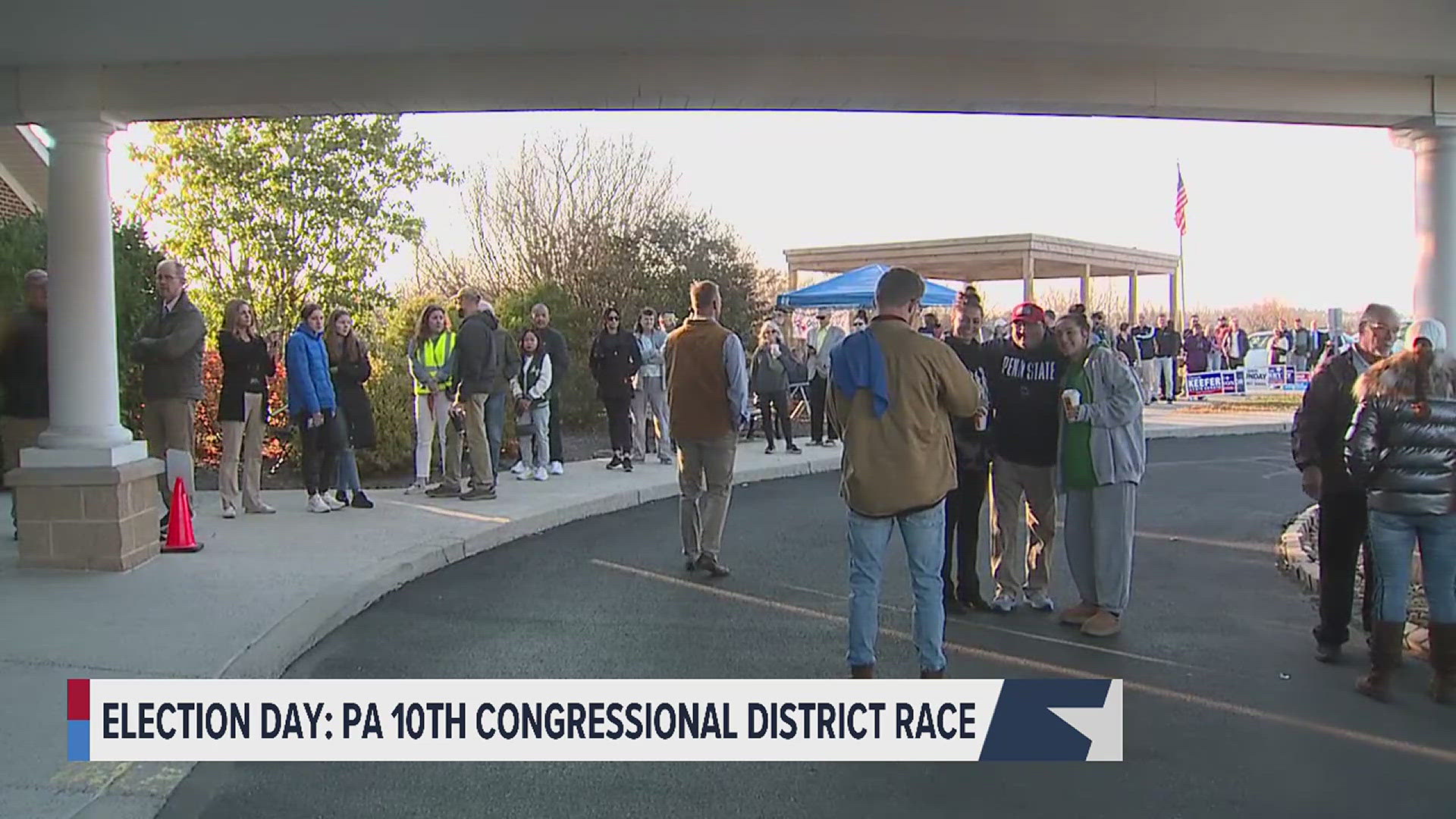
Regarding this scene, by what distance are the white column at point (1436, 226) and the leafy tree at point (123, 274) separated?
11.2 m

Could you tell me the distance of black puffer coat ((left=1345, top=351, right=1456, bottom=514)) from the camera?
5.42 meters

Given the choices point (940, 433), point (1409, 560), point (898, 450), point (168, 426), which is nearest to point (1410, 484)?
point (1409, 560)

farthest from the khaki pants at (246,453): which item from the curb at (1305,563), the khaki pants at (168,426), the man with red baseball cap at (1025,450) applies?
the curb at (1305,563)

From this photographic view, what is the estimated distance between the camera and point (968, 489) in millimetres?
7242

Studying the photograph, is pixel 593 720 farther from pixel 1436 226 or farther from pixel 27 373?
pixel 1436 226

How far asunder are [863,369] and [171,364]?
599cm

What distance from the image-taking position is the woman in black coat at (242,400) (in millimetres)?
10086

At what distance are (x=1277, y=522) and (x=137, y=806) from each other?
991 cm

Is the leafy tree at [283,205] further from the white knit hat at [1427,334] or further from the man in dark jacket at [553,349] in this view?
the white knit hat at [1427,334]

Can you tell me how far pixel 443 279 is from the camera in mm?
25594

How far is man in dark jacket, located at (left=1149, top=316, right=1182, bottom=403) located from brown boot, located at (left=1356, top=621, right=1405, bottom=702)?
20.8 meters

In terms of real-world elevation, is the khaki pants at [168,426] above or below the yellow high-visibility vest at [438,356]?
below

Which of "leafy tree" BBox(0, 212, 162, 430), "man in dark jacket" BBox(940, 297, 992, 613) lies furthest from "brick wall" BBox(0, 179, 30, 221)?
"man in dark jacket" BBox(940, 297, 992, 613)

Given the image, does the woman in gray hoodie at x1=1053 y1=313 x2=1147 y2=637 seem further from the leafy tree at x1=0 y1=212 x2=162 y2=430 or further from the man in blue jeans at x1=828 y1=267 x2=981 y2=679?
the leafy tree at x1=0 y1=212 x2=162 y2=430
